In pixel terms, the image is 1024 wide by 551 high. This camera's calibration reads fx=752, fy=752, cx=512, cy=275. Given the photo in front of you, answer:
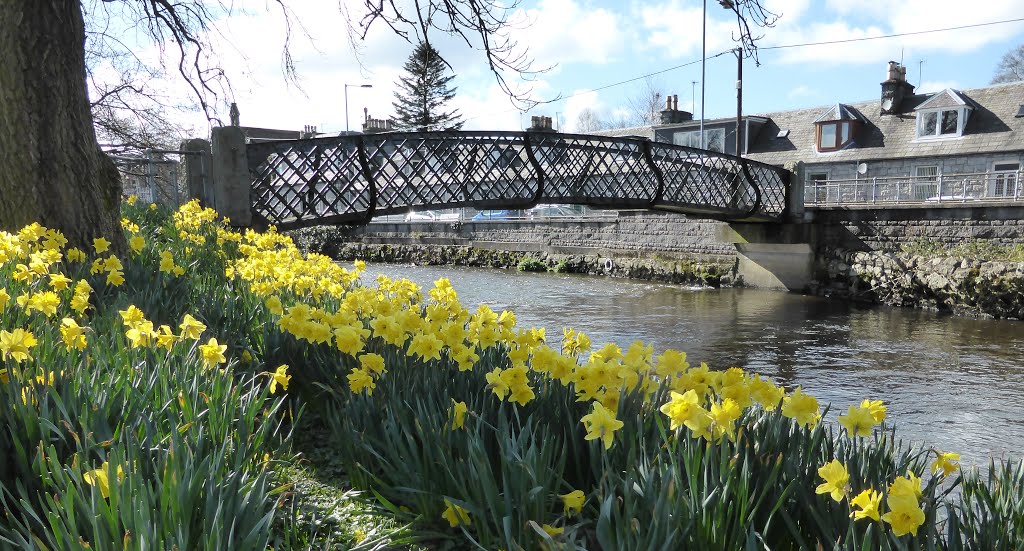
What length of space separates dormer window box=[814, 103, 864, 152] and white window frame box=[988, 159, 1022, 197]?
20.1ft

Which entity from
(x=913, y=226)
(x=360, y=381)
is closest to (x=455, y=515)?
(x=360, y=381)

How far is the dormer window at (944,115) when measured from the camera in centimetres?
3073

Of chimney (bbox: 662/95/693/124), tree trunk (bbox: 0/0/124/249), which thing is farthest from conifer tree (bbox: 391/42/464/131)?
tree trunk (bbox: 0/0/124/249)

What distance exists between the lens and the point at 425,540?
101 inches

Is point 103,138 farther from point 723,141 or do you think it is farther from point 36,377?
point 723,141

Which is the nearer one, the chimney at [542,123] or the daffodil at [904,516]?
the daffodil at [904,516]

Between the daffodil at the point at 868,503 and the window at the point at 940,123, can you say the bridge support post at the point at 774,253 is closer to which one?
the window at the point at 940,123

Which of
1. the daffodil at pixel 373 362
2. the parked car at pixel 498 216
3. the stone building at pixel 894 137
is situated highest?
the stone building at pixel 894 137

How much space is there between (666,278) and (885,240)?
683 centimetres

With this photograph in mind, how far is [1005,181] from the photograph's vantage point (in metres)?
21.3

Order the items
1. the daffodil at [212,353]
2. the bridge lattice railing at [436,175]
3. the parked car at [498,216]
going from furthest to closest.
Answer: the parked car at [498,216] < the bridge lattice railing at [436,175] < the daffodil at [212,353]

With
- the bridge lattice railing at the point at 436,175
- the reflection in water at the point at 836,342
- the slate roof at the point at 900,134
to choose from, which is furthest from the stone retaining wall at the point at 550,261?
the slate roof at the point at 900,134

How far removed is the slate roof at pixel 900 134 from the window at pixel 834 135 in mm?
306

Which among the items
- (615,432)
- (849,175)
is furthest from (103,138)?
(849,175)
